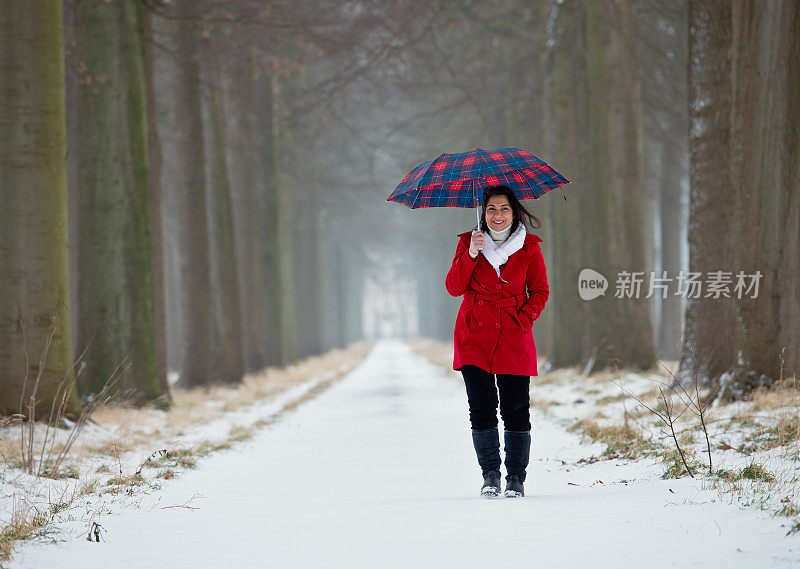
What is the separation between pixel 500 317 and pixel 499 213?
2.01ft

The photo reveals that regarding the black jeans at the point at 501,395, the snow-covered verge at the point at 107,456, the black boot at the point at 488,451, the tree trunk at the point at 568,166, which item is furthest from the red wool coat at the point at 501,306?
the tree trunk at the point at 568,166

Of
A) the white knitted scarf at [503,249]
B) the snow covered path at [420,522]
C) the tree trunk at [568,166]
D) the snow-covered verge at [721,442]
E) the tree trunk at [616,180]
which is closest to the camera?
the snow covered path at [420,522]

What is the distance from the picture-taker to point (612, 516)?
4.20m

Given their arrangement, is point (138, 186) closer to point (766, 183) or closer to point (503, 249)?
point (503, 249)

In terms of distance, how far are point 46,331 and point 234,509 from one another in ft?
11.8

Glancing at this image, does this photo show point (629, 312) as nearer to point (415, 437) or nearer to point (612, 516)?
point (415, 437)

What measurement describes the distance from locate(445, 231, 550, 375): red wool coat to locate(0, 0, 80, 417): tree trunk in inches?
166

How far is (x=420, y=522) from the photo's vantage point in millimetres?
4316

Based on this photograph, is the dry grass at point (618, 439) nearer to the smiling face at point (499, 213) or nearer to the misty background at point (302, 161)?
the misty background at point (302, 161)

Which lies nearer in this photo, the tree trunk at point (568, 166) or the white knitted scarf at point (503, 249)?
the white knitted scarf at point (503, 249)

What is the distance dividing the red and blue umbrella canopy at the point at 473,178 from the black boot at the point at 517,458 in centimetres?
143

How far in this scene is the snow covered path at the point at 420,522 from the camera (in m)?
3.54

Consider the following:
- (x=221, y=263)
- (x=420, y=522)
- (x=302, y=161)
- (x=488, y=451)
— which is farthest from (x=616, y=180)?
(x=302, y=161)

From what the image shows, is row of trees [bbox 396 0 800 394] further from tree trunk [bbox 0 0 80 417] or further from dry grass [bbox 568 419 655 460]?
tree trunk [bbox 0 0 80 417]
